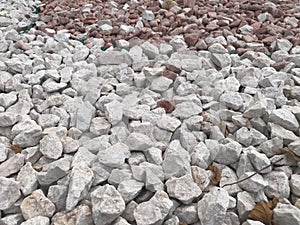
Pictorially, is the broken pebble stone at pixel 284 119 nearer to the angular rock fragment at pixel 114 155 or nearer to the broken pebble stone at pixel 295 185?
the broken pebble stone at pixel 295 185

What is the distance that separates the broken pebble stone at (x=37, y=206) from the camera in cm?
104

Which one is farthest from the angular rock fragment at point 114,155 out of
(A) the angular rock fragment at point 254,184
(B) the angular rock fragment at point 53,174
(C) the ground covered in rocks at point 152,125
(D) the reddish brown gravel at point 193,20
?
(D) the reddish brown gravel at point 193,20

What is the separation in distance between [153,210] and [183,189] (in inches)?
4.3

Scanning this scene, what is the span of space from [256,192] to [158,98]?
0.51 metres

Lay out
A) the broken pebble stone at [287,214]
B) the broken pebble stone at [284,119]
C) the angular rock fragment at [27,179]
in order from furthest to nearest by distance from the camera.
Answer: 1. the broken pebble stone at [284,119]
2. the angular rock fragment at [27,179]
3. the broken pebble stone at [287,214]

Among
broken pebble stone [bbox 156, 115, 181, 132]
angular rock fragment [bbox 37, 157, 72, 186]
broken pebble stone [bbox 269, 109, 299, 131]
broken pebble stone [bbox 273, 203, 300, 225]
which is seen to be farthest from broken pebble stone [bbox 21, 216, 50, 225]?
broken pebble stone [bbox 269, 109, 299, 131]

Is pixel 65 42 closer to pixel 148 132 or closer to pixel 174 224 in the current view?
pixel 148 132

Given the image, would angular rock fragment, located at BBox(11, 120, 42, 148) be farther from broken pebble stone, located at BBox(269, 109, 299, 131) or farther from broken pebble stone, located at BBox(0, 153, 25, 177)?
broken pebble stone, located at BBox(269, 109, 299, 131)

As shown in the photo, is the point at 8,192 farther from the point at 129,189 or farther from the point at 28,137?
the point at 129,189

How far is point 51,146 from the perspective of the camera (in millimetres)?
1195

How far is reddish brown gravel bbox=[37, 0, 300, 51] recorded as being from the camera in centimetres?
186

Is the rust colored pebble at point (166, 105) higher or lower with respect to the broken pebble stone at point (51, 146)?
higher

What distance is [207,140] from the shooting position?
48.3 inches

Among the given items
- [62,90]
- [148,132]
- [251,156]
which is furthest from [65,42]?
[251,156]
